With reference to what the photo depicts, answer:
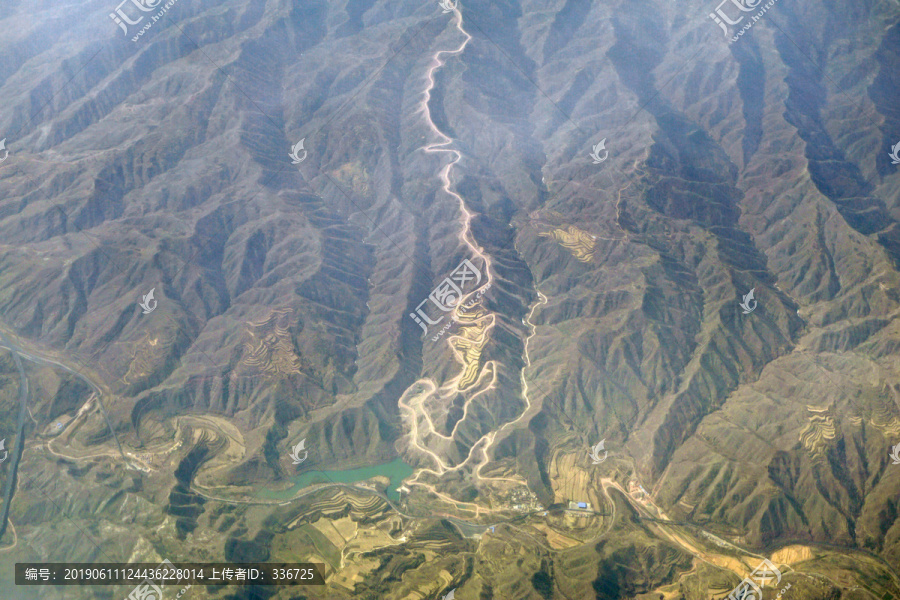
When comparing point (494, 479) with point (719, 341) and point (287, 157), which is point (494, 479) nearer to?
point (719, 341)

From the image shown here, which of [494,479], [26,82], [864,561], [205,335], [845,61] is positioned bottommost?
[864,561]

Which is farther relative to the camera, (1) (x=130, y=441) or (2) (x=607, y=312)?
(2) (x=607, y=312)

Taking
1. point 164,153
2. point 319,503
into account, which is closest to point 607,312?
point 319,503

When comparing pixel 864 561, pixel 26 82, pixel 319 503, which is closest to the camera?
pixel 864 561

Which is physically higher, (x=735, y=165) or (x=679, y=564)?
(x=735, y=165)

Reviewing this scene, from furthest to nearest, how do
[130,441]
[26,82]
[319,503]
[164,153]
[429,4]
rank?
[429,4] < [26,82] < [164,153] < [130,441] < [319,503]
